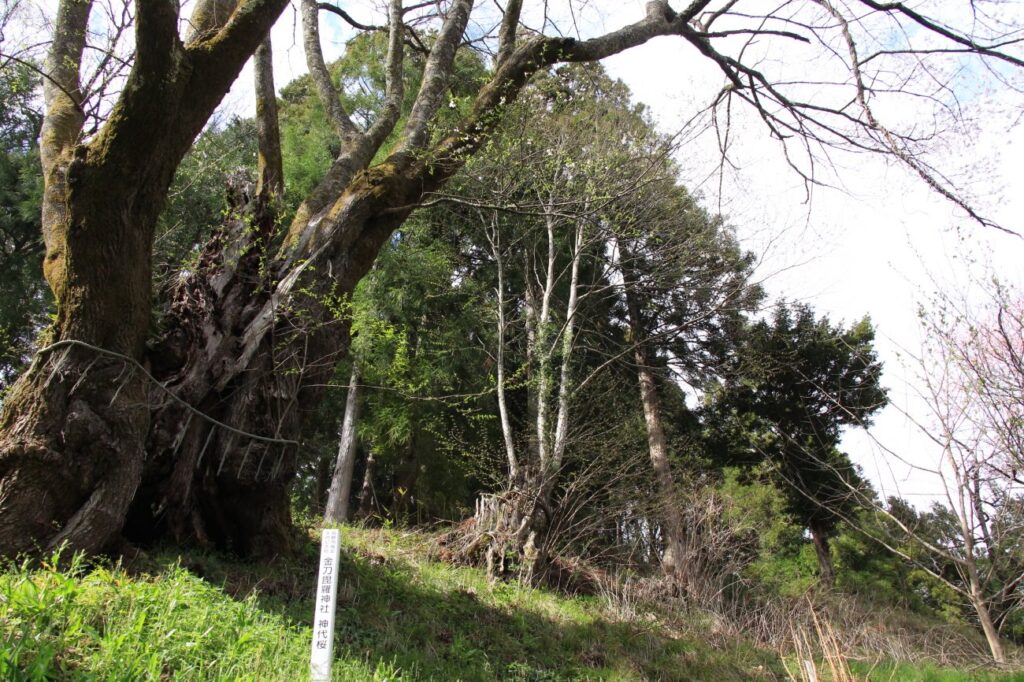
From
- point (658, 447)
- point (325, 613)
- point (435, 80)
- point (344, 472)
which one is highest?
point (435, 80)

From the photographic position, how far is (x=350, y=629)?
14.2 feet

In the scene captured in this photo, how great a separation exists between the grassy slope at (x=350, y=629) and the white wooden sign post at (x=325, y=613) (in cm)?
26

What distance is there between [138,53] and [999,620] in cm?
963

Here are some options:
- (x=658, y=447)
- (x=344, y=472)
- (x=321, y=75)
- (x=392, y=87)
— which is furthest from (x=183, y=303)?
(x=658, y=447)

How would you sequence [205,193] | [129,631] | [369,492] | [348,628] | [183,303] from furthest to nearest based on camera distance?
[369,492], [205,193], [183,303], [348,628], [129,631]

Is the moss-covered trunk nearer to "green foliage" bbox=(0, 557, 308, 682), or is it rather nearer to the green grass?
"green foliage" bbox=(0, 557, 308, 682)

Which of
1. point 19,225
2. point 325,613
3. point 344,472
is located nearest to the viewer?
point 325,613

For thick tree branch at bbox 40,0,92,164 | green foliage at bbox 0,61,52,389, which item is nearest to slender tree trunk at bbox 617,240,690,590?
thick tree branch at bbox 40,0,92,164

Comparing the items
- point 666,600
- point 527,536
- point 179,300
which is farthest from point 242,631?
point 666,600

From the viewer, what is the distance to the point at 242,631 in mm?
3305

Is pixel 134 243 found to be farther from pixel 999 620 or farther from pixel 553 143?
pixel 999 620

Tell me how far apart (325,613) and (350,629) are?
1.53 metres

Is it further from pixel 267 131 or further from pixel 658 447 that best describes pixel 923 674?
pixel 267 131

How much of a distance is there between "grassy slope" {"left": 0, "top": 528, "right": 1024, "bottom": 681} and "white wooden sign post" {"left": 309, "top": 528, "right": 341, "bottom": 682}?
0.86 ft
